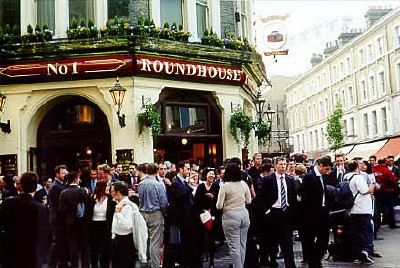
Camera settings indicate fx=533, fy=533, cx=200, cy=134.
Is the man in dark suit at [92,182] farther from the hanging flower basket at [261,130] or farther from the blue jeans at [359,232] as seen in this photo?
the hanging flower basket at [261,130]

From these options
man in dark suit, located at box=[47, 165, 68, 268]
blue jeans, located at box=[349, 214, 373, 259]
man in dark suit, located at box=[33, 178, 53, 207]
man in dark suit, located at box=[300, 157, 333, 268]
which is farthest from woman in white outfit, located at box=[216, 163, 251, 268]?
man in dark suit, located at box=[33, 178, 53, 207]

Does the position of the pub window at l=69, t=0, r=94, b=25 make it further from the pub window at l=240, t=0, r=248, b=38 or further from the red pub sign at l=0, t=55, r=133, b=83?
the pub window at l=240, t=0, r=248, b=38

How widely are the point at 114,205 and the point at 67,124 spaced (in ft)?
30.8

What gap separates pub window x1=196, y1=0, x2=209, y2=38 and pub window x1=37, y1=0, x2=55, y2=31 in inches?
198

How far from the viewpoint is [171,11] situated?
18.5m

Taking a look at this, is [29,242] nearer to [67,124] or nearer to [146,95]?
[146,95]

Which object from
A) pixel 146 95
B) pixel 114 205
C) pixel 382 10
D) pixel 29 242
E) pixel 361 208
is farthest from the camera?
pixel 382 10

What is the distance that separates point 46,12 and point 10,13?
1.27 meters

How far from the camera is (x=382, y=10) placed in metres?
49.9

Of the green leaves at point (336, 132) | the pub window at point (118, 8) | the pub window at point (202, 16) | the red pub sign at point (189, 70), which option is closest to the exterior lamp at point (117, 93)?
the red pub sign at point (189, 70)

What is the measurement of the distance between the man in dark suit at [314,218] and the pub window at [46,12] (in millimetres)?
11334

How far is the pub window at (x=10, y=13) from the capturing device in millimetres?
17891

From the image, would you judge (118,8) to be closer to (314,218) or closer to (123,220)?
(123,220)

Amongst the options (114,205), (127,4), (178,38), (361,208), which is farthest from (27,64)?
(361,208)
